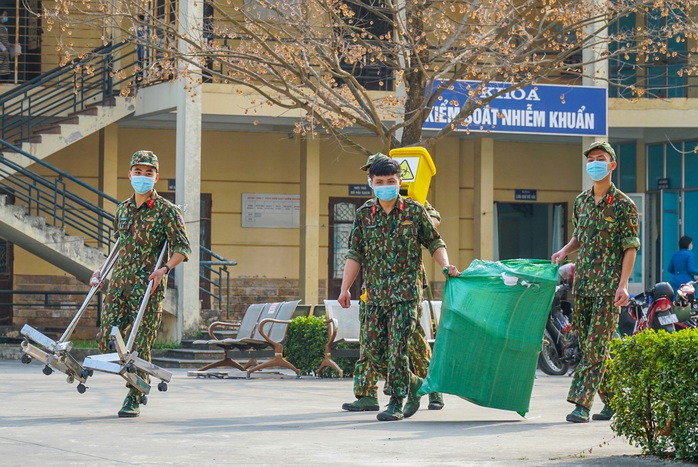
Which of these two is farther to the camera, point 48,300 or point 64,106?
point 48,300

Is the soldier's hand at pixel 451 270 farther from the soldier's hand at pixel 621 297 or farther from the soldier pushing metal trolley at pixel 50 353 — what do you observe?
the soldier pushing metal trolley at pixel 50 353

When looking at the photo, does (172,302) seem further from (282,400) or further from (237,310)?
(282,400)

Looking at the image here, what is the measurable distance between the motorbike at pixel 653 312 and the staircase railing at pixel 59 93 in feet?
30.5

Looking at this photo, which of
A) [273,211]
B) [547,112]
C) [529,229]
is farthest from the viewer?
[529,229]

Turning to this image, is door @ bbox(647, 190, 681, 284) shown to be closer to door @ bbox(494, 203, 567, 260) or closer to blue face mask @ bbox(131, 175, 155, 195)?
door @ bbox(494, 203, 567, 260)

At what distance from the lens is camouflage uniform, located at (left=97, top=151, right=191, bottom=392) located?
9031mm

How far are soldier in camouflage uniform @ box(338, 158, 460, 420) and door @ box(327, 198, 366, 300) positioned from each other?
15459mm

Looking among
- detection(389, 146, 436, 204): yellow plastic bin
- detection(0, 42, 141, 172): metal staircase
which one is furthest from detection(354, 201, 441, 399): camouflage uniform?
detection(0, 42, 141, 172): metal staircase

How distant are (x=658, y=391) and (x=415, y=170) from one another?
5.01 metres

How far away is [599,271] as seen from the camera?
8.91 m

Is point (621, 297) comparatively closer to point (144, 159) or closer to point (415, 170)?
point (415, 170)

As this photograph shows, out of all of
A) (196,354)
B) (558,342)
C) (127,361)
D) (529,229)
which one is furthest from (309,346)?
(529,229)

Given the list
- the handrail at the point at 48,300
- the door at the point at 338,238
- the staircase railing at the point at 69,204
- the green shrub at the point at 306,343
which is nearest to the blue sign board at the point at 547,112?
the staircase railing at the point at 69,204

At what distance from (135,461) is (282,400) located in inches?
186
